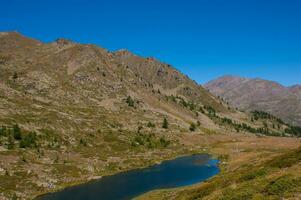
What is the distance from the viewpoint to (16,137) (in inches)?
5271

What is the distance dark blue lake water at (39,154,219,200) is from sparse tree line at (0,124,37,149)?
112ft

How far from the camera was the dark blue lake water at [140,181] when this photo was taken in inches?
3738

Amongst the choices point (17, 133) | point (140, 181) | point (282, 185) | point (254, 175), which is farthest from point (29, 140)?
point (282, 185)

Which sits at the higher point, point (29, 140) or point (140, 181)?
point (29, 140)

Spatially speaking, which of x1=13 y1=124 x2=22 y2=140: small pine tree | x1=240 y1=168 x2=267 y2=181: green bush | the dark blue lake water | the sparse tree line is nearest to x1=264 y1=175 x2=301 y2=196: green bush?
x1=240 y1=168 x2=267 y2=181: green bush

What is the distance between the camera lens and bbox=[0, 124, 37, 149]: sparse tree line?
127619 millimetres

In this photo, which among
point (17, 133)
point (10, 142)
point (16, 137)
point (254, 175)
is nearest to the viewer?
point (254, 175)

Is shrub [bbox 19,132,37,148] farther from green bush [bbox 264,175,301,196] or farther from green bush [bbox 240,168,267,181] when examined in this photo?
green bush [bbox 264,175,301,196]

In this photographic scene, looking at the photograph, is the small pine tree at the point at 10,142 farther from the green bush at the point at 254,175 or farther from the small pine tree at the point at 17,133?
the green bush at the point at 254,175

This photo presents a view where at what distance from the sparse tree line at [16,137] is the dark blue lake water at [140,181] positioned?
3422cm

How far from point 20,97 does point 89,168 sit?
9447 cm

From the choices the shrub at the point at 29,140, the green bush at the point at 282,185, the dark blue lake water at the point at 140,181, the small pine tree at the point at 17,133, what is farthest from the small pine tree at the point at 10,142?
the green bush at the point at 282,185

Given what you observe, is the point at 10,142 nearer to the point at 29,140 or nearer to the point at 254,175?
the point at 29,140

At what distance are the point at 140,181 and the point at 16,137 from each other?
179ft
